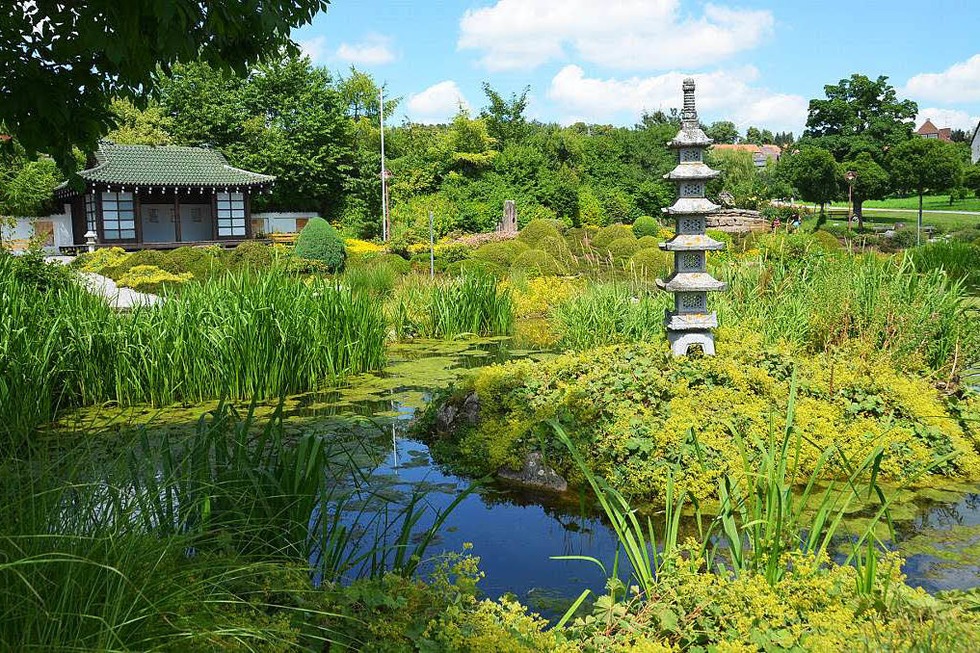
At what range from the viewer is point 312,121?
28.3 meters

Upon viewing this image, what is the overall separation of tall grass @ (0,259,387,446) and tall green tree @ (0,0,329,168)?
2.24 meters

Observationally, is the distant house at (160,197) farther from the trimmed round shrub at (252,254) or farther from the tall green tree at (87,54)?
the tall green tree at (87,54)

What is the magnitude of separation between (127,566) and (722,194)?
3450 cm

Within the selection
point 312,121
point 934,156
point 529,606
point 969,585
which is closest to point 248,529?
point 529,606

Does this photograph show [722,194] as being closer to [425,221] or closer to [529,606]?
[425,221]

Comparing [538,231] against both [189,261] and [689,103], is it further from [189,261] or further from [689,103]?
[689,103]

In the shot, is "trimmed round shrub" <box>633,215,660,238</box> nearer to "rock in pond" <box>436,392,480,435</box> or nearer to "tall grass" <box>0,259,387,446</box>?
"tall grass" <box>0,259,387,446</box>

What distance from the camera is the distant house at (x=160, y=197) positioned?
79.3 feet

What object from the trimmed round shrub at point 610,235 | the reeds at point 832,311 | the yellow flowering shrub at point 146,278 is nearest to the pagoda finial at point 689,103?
the reeds at point 832,311

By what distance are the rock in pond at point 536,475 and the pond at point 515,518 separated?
3.3 inches

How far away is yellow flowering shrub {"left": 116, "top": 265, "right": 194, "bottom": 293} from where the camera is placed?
46.0 feet

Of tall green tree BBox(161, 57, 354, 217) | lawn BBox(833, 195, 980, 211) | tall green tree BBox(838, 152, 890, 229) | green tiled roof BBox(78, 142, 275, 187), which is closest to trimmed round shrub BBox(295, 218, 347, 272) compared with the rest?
A: green tiled roof BBox(78, 142, 275, 187)

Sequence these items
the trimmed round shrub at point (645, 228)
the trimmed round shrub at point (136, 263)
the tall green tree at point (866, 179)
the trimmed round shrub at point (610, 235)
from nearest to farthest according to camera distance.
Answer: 1. the trimmed round shrub at point (136, 263)
2. the trimmed round shrub at point (610, 235)
3. the trimmed round shrub at point (645, 228)
4. the tall green tree at point (866, 179)

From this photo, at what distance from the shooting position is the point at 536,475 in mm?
4891
